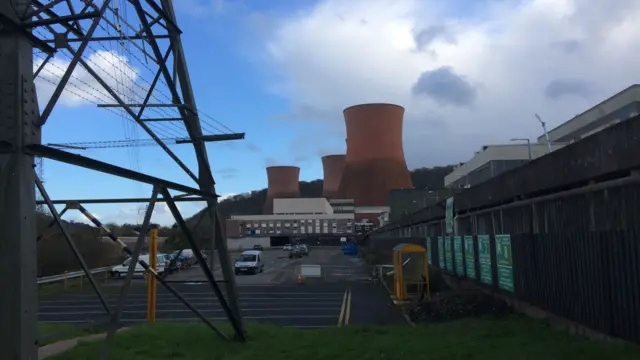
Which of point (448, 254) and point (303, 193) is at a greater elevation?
point (303, 193)

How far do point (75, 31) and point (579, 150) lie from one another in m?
6.51

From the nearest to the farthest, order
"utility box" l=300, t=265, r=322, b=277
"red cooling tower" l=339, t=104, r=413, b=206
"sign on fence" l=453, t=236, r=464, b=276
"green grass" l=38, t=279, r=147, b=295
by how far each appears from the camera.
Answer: "sign on fence" l=453, t=236, r=464, b=276, "green grass" l=38, t=279, r=147, b=295, "utility box" l=300, t=265, r=322, b=277, "red cooling tower" l=339, t=104, r=413, b=206

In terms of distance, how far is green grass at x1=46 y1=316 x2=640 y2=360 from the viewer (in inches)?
271

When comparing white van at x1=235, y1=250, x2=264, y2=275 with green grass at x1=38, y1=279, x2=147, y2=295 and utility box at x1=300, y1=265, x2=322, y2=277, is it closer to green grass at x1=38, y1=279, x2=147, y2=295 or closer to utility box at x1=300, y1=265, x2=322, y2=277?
utility box at x1=300, y1=265, x2=322, y2=277

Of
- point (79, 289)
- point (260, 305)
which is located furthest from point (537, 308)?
point (79, 289)

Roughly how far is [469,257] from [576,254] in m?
7.01

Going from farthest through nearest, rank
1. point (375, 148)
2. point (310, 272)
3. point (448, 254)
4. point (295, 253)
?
1. point (375, 148)
2. point (295, 253)
3. point (310, 272)
4. point (448, 254)

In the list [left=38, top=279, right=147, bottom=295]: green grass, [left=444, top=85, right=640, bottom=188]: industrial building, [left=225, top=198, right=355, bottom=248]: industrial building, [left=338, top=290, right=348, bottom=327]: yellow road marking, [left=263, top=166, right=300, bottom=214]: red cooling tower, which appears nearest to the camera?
[left=338, top=290, right=348, bottom=327]: yellow road marking

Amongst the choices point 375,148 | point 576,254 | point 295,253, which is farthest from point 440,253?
point 375,148

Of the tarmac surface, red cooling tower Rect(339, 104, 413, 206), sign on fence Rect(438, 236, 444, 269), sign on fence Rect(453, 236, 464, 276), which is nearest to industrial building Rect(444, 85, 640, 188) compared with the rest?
sign on fence Rect(438, 236, 444, 269)

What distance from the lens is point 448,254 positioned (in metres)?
18.8

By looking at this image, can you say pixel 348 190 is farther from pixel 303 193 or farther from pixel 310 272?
pixel 303 193

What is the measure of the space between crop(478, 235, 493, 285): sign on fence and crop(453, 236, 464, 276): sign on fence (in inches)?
96.1

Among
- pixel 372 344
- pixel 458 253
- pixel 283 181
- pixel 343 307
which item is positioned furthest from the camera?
pixel 283 181
